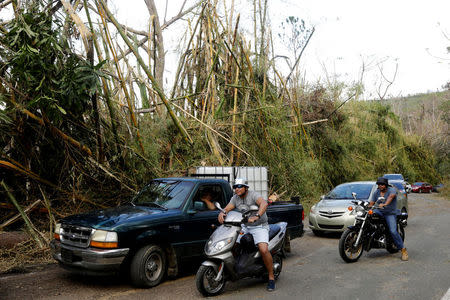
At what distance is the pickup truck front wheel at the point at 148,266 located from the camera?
582 centimetres

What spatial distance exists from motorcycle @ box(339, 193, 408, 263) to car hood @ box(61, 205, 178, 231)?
11.7 ft

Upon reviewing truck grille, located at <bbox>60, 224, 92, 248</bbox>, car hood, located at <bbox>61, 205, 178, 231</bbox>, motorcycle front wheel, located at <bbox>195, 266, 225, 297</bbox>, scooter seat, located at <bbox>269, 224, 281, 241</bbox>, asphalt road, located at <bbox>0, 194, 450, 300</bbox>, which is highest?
car hood, located at <bbox>61, 205, 178, 231</bbox>

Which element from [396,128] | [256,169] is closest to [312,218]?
[256,169]

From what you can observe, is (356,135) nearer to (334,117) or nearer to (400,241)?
(334,117)

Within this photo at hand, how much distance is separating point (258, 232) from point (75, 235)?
8.89ft

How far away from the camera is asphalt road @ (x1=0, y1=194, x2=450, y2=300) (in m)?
5.70

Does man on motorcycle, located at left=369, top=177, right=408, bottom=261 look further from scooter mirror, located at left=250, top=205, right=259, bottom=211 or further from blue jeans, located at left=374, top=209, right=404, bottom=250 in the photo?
scooter mirror, located at left=250, top=205, right=259, bottom=211

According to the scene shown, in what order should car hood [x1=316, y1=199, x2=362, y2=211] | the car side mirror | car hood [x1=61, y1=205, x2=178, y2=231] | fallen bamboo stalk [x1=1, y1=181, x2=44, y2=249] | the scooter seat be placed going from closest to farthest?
car hood [x1=61, y1=205, x2=178, y2=231] < the scooter seat < the car side mirror < fallen bamboo stalk [x1=1, y1=181, x2=44, y2=249] < car hood [x1=316, y1=199, x2=362, y2=211]

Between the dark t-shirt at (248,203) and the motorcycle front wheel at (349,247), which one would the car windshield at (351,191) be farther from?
Answer: the dark t-shirt at (248,203)

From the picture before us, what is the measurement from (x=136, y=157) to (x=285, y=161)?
6973mm

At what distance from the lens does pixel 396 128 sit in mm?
31141

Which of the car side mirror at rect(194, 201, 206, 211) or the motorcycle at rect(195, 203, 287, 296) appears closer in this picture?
the motorcycle at rect(195, 203, 287, 296)

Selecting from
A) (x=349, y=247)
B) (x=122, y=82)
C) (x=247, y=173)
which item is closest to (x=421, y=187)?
(x=247, y=173)

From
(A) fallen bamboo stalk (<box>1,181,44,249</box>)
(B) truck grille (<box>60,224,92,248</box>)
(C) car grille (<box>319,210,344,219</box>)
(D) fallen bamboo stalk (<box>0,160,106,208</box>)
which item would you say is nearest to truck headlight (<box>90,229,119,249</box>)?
(B) truck grille (<box>60,224,92,248</box>)
